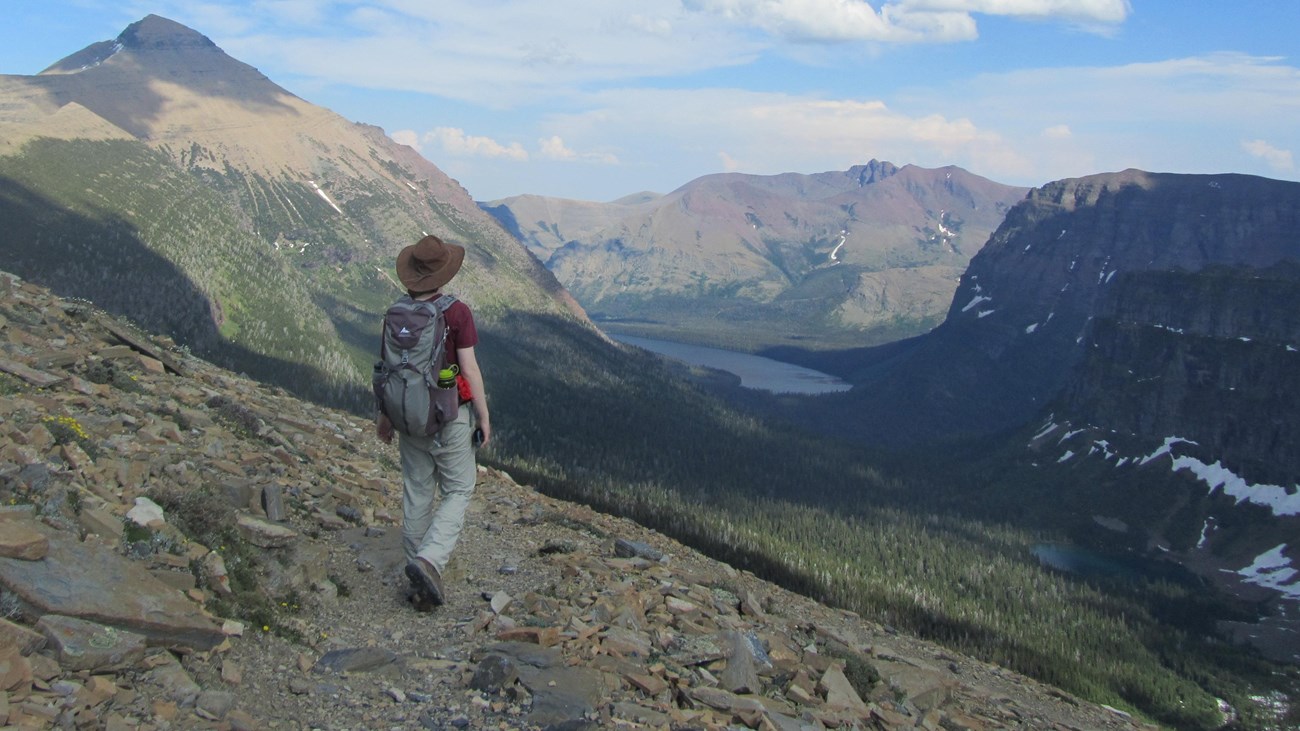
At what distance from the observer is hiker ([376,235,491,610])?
18.6m

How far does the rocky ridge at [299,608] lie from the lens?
13875 mm

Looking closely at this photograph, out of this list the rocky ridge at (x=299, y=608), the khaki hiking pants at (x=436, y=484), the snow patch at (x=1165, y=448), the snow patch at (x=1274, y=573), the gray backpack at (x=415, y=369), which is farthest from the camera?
the snow patch at (x=1165, y=448)

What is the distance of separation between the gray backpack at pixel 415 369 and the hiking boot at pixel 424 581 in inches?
94.0

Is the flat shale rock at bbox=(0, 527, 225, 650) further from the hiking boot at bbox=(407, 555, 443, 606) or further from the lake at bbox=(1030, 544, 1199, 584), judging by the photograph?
the lake at bbox=(1030, 544, 1199, 584)

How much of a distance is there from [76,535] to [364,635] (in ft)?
15.5

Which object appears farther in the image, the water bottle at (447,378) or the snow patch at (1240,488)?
the snow patch at (1240,488)

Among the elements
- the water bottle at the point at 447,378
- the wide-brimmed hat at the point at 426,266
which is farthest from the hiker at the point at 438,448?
the water bottle at the point at 447,378

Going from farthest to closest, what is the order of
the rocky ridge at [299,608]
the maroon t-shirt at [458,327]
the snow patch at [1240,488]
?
the snow patch at [1240,488]
the maroon t-shirt at [458,327]
the rocky ridge at [299,608]

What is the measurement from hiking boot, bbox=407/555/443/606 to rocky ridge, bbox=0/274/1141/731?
340 millimetres

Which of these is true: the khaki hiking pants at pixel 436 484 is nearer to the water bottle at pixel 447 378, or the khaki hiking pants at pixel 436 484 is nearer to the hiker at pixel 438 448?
the hiker at pixel 438 448

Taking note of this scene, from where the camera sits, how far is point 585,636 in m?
18.6

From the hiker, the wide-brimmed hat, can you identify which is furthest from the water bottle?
the wide-brimmed hat

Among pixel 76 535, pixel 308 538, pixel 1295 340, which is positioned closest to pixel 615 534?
pixel 308 538

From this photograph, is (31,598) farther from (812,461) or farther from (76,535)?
(812,461)
